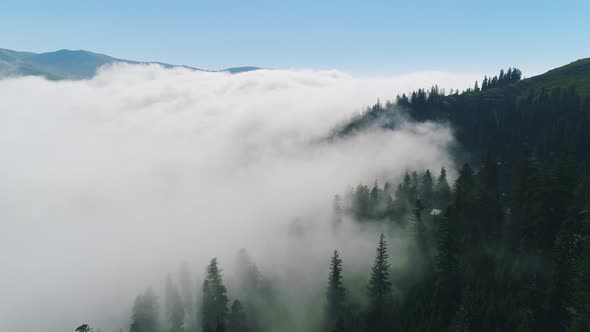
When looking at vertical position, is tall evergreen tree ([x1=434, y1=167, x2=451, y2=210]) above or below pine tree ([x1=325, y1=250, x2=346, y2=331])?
above

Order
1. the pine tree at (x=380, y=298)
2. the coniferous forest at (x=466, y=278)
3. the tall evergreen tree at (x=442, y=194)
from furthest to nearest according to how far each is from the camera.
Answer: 1. the tall evergreen tree at (x=442, y=194)
2. the pine tree at (x=380, y=298)
3. the coniferous forest at (x=466, y=278)

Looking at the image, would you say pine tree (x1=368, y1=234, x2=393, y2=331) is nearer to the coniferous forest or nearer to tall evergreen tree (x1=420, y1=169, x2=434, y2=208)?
the coniferous forest

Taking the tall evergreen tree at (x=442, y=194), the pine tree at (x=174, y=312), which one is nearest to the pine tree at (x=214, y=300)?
the pine tree at (x=174, y=312)

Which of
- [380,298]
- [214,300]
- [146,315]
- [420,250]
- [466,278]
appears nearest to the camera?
[466,278]

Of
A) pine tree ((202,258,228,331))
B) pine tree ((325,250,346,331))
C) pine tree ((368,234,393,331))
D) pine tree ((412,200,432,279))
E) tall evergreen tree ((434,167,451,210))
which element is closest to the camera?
pine tree ((368,234,393,331))

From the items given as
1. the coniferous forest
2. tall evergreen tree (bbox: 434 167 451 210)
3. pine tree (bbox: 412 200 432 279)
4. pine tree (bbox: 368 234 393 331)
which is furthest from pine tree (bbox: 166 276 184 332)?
tall evergreen tree (bbox: 434 167 451 210)

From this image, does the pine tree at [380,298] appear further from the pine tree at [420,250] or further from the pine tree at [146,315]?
the pine tree at [146,315]

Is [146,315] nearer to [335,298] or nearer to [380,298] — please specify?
[335,298]

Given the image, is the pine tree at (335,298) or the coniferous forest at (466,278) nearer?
the coniferous forest at (466,278)

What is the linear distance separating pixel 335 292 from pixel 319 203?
10781 centimetres

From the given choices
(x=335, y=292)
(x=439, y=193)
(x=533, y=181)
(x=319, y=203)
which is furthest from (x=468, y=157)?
(x=335, y=292)

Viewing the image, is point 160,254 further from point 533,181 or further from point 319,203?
point 533,181

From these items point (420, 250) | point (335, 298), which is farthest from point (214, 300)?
point (420, 250)

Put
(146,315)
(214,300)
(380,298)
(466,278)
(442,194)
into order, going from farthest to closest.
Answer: (442,194) → (146,315) → (214,300) → (380,298) → (466,278)
